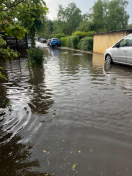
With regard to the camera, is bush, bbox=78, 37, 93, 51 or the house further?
bush, bbox=78, 37, 93, 51

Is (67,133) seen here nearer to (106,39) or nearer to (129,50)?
(129,50)

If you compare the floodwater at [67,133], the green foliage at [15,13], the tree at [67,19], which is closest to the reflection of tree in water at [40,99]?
the floodwater at [67,133]

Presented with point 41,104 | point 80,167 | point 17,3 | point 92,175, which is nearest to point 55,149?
point 80,167

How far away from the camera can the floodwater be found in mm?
2250

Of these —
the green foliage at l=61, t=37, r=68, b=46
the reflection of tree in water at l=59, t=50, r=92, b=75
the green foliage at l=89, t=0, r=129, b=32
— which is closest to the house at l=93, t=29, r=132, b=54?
the reflection of tree in water at l=59, t=50, r=92, b=75

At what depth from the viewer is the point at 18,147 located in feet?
8.70

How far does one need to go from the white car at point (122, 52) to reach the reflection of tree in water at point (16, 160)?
768 cm

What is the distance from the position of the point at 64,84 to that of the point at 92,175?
4.23 metres

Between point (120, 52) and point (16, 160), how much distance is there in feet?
28.0

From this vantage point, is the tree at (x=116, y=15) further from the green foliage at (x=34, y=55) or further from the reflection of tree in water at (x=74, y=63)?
the green foliage at (x=34, y=55)

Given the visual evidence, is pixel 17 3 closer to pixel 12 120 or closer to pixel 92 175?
pixel 12 120

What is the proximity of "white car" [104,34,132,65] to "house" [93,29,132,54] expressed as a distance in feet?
16.3

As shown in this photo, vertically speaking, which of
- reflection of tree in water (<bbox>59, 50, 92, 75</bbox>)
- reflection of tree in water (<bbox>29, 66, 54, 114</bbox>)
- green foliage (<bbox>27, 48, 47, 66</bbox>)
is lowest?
reflection of tree in water (<bbox>29, 66, 54, 114</bbox>)

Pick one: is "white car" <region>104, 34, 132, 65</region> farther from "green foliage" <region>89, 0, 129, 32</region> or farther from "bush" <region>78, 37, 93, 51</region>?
"green foliage" <region>89, 0, 129, 32</region>
